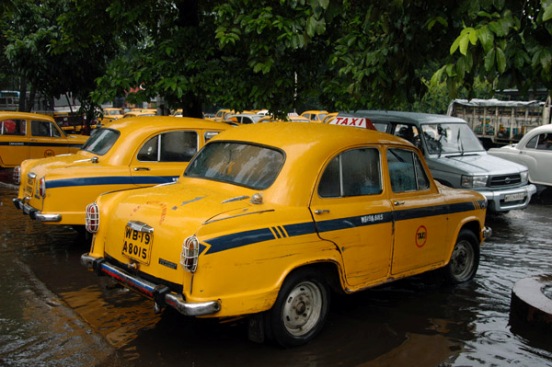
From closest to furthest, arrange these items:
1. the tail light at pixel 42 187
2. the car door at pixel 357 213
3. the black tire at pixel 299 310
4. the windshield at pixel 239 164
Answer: the black tire at pixel 299 310 → the car door at pixel 357 213 → the windshield at pixel 239 164 → the tail light at pixel 42 187

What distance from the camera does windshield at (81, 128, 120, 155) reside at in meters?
8.17

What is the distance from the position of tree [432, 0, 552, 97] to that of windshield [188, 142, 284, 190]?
1684 mm

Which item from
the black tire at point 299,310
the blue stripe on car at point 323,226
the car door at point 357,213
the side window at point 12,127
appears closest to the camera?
the blue stripe on car at point 323,226

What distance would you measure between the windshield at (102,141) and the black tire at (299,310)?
14.2ft

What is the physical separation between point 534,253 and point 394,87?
421cm

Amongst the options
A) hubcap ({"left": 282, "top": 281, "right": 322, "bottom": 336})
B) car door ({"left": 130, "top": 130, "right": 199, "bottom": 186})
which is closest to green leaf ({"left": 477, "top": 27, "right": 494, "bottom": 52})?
hubcap ({"left": 282, "top": 281, "right": 322, "bottom": 336})

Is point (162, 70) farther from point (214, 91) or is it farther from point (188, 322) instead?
point (188, 322)

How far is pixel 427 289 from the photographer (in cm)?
668

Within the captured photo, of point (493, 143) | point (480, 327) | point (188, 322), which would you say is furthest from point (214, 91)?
point (493, 143)

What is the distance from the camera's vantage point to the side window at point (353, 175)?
5.16 metres

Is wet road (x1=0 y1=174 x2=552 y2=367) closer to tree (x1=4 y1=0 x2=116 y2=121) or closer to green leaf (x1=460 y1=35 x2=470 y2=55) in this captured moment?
Answer: green leaf (x1=460 y1=35 x2=470 y2=55)

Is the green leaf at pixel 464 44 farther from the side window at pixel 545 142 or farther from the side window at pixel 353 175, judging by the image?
the side window at pixel 545 142

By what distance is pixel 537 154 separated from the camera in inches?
521

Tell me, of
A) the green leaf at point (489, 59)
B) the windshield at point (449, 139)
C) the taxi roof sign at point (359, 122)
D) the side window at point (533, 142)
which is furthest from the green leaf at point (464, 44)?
the side window at point (533, 142)
